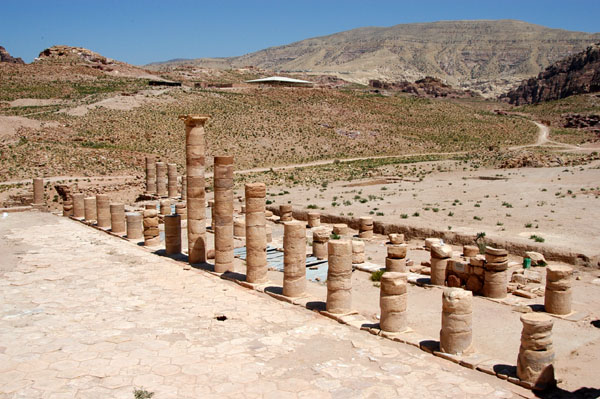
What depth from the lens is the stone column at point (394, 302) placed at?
10.1 m

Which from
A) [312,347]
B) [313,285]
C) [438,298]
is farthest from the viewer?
[313,285]

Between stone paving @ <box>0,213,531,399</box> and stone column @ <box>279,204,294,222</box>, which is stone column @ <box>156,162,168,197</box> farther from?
stone paving @ <box>0,213,531,399</box>

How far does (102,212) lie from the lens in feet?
69.7

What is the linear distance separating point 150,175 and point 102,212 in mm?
11335

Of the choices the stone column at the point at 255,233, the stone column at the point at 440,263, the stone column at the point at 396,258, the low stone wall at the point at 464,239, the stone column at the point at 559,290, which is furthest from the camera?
the low stone wall at the point at 464,239

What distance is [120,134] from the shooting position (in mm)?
47375

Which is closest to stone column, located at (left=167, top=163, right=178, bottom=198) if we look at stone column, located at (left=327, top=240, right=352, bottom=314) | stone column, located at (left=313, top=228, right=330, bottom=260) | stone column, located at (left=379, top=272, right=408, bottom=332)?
stone column, located at (left=313, top=228, right=330, bottom=260)

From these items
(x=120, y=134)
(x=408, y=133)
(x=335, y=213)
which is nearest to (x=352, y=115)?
(x=408, y=133)

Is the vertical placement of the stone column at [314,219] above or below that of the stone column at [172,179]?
below

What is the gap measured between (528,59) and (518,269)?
197747mm

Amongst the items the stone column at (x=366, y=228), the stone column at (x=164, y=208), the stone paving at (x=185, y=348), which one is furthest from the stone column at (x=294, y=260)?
the stone column at (x=164, y=208)

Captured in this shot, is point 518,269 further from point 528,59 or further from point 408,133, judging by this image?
point 528,59

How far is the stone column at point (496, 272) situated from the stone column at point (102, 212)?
47.7ft

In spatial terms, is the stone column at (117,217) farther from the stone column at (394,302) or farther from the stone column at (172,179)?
the stone column at (394,302)
